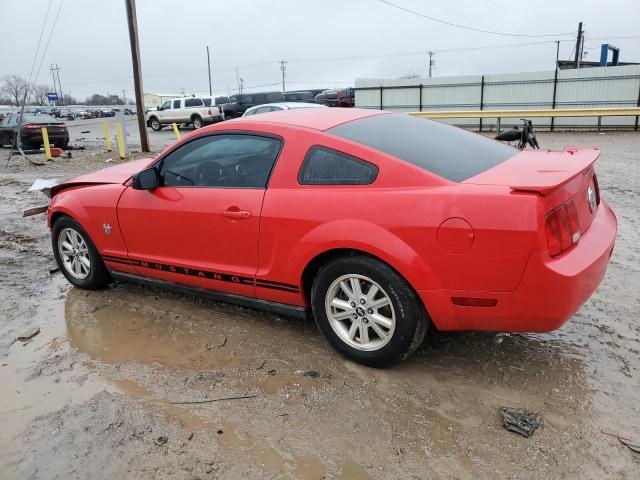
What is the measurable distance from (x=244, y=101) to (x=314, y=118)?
28496 millimetres

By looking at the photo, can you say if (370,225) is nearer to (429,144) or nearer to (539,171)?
(429,144)

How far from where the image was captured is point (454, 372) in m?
3.11

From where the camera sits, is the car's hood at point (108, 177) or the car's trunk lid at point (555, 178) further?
the car's hood at point (108, 177)

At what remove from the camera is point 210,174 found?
3.73m

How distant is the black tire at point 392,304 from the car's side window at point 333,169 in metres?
0.46

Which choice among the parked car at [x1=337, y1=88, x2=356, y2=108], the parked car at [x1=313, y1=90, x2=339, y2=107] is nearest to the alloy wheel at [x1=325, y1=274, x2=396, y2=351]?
the parked car at [x1=313, y1=90, x2=339, y2=107]

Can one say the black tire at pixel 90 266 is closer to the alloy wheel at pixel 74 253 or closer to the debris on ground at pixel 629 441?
the alloy wheel at pixel 74 253

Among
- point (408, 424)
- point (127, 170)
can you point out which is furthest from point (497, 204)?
point (127, 170)

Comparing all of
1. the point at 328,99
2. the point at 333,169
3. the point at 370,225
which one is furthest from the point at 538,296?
the point at 328,99

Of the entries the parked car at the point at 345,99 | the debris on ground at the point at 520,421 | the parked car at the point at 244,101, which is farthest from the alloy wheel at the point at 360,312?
the parked car at the point at 345,99

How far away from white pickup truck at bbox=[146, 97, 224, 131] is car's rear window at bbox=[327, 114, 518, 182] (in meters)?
25.9

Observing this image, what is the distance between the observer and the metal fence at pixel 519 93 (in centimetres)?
1950

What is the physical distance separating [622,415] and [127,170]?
13.6 ft

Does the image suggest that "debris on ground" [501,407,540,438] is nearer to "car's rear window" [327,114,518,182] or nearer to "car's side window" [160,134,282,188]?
"car's rear window" [327,114,518,182]
